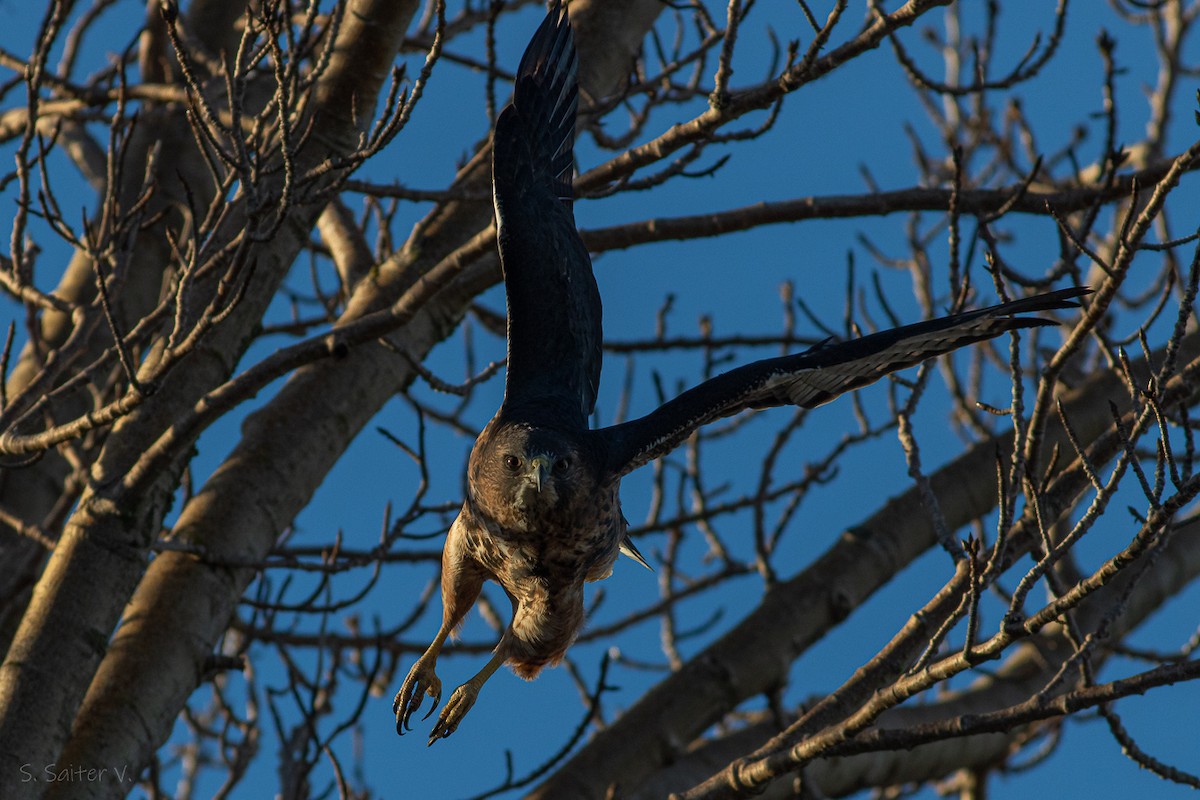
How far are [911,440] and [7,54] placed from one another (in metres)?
4.14

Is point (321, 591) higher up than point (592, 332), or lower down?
lower down

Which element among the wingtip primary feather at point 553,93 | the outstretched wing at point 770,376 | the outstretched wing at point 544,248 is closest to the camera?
the outstretched wing at point 770,376

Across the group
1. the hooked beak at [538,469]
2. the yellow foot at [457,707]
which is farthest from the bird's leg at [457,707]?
the hooked beak at [538,469]

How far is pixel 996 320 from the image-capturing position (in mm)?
3512

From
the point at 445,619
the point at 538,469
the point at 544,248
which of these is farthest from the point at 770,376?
the point at 445,619

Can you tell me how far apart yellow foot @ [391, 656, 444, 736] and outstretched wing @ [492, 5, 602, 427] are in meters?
0.84

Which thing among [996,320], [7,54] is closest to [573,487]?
[996,320]

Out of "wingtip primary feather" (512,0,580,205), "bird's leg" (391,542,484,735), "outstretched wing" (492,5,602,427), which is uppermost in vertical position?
"wingtip primary feather" (512,0,580,205)

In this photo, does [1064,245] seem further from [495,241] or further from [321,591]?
[321,591]

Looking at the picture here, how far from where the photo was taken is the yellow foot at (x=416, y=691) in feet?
12.6

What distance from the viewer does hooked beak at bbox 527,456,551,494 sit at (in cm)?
341

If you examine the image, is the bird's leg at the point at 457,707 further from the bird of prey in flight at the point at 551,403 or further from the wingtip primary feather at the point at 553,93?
the wingtip primary feather at the point at 553,93

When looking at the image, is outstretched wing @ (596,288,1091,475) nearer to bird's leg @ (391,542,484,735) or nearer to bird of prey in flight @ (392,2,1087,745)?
bird of prey in flight @ (392,2,1087,745)

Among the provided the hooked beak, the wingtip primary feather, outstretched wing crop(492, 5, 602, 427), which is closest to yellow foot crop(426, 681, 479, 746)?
the hooked beak
